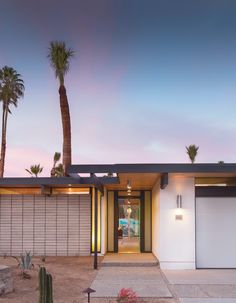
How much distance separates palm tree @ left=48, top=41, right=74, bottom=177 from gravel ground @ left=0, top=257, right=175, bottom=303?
938 centimetres

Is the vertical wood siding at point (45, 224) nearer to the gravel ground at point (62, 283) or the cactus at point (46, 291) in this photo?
the gravel ground at point (62, 283)

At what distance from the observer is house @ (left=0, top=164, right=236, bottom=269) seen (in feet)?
44.9

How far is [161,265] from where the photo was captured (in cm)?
1378

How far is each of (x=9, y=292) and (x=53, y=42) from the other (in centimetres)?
1934

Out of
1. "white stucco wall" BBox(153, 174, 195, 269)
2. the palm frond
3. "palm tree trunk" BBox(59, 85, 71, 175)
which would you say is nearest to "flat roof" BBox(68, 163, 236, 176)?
"white stucco wall" BBox(153, 174, 195, 269)

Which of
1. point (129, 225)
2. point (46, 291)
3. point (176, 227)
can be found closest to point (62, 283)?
point (46, 291)

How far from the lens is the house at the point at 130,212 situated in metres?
13.7

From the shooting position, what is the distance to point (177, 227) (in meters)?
13.8

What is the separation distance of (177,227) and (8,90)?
21895mm

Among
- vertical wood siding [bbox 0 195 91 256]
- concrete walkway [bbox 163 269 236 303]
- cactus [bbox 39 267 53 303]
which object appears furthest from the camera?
vertical wood siding [bbox 0 195 91 256]

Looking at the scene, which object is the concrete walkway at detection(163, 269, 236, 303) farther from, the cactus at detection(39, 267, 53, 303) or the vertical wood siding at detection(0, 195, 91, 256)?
the vertical wood siding at detection(0, 195, 91, 256)

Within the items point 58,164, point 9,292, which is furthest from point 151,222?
point 58,164

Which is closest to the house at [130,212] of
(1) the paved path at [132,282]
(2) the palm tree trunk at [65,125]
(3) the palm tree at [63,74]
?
(1) the paved path at [132,282]

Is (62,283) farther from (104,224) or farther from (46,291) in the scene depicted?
(104,224)
